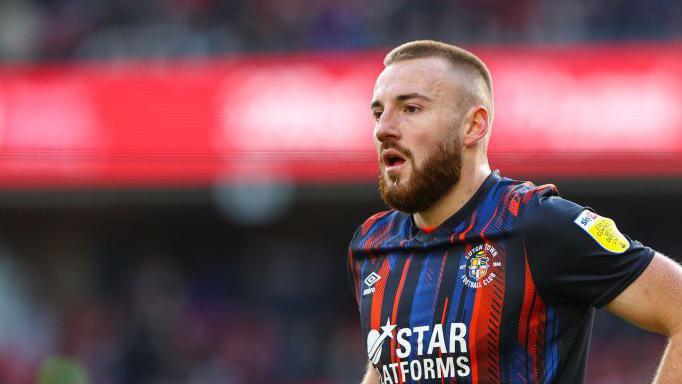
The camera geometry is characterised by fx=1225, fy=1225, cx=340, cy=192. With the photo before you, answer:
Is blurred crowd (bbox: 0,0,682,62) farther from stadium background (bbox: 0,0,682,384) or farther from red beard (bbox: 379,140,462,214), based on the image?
red beard (bbox: 379,140,462,214)

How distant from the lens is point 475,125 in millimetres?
3541

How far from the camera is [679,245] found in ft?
48.3

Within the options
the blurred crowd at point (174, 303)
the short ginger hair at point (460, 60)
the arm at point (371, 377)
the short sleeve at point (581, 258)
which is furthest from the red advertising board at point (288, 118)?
the short sleeve at point (581, 258)

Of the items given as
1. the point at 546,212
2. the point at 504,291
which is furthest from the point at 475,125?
the point at 504,291

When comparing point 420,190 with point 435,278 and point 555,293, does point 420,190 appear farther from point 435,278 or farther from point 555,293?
point 555,293

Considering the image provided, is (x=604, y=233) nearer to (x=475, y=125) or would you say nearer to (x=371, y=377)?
(x=475, y=125)

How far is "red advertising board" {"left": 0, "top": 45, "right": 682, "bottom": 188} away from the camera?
459 inches

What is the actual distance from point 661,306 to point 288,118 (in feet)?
29.9

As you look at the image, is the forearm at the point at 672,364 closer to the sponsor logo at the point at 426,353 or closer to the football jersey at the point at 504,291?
the football jersey at the point at 504,291

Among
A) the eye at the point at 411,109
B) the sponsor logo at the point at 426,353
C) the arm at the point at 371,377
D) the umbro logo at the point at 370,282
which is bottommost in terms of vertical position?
the arm at the point at 371,377

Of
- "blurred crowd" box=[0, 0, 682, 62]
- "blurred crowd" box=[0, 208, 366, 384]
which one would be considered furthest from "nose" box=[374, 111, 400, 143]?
"blurred crowd" box=[0, 208, 366, 384]

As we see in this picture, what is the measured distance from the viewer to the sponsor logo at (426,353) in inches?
129

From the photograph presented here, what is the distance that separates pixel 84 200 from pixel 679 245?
23.2 ft

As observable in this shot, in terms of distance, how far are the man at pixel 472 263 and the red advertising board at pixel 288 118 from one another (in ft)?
26.9
